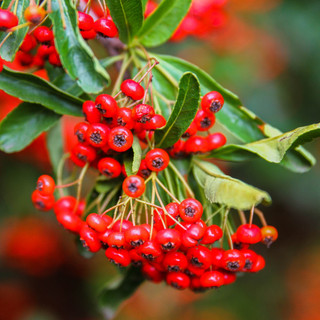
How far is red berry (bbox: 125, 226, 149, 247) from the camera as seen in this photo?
4.68 feet

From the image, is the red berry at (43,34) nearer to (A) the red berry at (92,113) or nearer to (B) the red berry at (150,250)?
(A) the red berry at (92,113)

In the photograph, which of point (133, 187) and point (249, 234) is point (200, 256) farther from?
point (133, 187)

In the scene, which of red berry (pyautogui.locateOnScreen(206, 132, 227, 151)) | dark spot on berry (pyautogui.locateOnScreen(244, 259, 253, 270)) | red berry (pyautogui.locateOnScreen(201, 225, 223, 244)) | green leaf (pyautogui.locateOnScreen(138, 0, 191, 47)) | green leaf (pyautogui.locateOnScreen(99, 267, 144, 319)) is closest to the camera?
red berry (pyautogui.locateOnScreen(201, 225, 223, 244))

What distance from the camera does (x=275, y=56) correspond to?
4.92 m

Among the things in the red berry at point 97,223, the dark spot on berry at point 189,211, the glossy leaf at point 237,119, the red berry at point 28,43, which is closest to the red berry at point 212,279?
the dark spot on berry at point 189,211

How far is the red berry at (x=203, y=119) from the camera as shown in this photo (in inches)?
66.1

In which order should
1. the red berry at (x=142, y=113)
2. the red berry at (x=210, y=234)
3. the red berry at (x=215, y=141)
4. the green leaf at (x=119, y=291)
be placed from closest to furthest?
1. the red berry at (x=142, y=113)
2. the red berry at (x=210, y=234)
3. the red berry at (x=215, y=141)
4. the green leaf at (x=119, y=291)

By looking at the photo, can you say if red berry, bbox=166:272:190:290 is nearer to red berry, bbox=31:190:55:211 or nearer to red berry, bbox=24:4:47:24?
red berry, bbox=31:190:55:211

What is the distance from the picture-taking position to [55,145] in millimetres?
2324

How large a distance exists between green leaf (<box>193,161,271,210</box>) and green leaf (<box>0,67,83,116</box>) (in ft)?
1.92

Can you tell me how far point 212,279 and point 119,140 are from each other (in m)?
0.65

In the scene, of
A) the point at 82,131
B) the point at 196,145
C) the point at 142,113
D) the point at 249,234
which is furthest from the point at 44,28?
the point at 249,234

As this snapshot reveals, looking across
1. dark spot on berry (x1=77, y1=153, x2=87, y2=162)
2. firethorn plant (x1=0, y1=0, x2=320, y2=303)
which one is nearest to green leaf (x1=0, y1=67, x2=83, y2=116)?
firethorn plant (x1=0, y1=0, x2=320, y2=303)

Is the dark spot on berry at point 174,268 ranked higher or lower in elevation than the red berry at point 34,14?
lower
